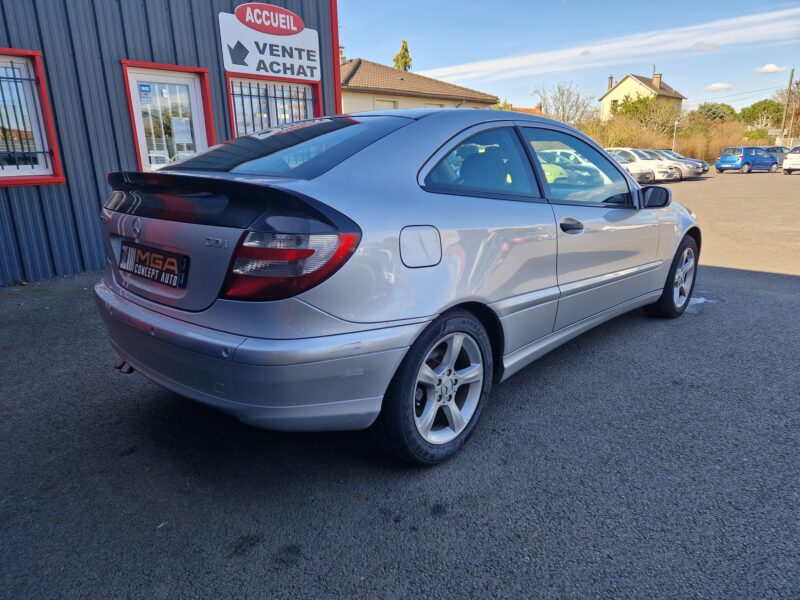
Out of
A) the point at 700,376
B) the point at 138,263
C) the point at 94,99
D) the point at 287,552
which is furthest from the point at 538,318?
the point at 94,99

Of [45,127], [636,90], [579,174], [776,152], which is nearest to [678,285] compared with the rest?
[579,174]

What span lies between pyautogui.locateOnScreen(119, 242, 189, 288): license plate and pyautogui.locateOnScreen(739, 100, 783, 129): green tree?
77203mm

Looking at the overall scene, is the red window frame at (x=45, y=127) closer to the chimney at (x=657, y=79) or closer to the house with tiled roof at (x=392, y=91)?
the house with tiled roof at (x=392, y=91)

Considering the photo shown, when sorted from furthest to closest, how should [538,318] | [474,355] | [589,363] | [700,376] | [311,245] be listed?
[589,363]
[700,376]
[538,318]
[474,355]
[311,245]

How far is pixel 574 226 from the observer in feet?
9.93

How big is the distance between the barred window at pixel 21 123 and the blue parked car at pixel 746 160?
1349 inches

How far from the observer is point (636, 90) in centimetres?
6788

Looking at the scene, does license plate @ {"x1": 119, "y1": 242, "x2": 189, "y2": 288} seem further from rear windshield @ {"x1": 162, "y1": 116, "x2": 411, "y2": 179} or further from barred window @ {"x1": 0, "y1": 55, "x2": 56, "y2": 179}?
barred window @ {"x1": 0, "y1": 55, "x2": 56, "y2": 179}

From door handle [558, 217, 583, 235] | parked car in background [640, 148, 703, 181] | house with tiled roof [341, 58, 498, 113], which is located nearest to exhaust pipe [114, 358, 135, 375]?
door handle [558, 217, 583, 235]

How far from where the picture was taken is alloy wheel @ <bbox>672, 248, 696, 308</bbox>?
4.50m

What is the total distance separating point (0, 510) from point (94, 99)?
214 inches

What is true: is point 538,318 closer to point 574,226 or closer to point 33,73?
point 574,226

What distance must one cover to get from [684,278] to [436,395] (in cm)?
330

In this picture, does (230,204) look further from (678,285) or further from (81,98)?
(81,98)
